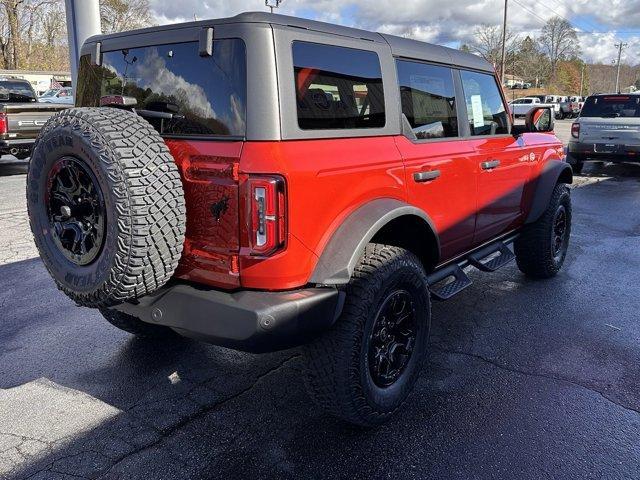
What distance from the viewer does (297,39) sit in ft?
8.27

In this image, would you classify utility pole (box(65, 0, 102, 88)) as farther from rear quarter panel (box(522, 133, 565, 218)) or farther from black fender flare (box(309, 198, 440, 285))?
black fender flare (box(309, 198, 440, 285))

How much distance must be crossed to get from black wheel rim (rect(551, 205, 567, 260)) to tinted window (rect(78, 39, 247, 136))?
12.2ft

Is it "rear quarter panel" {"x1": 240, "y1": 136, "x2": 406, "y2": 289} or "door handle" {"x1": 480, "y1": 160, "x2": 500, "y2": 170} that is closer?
"rear quarter panel" {"x1": 240, "y1": 136, "x2": 406, "y2": 289}

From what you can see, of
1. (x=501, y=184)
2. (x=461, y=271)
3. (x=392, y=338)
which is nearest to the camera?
(x=392, y=338)

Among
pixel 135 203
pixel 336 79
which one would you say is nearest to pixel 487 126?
pixel 336 79

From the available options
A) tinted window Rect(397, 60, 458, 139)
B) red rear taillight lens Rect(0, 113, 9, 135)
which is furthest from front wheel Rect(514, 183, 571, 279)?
red rear taillight lens Rect(0, 113, 9, 135)

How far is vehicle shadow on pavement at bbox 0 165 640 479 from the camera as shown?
257cm

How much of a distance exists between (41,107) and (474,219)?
1074cm

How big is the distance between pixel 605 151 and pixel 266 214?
11001 mm

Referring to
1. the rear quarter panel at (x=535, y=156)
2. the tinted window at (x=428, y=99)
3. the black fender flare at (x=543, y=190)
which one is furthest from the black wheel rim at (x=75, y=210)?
the black fender flare at (x=543, y=190)

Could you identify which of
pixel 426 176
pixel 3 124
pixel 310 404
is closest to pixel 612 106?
pixel 426 176

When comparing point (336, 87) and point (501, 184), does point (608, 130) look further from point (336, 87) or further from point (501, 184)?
point (336, 87)

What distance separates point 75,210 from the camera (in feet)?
8.32

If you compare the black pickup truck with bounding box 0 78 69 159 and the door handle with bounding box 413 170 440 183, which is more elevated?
the black pickup truck with bounding box 0 78 69 159
